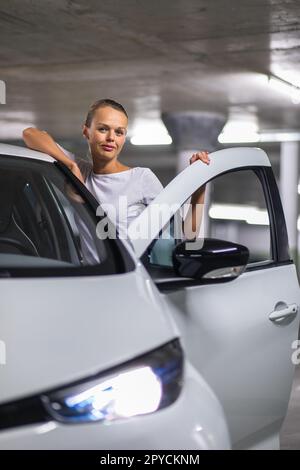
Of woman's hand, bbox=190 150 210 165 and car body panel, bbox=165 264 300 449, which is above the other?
woman's hand, bbox=190 150 210 165

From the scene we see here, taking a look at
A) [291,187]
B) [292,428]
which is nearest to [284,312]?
[292,428]

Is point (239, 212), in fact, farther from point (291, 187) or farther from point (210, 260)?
point (210, 260)

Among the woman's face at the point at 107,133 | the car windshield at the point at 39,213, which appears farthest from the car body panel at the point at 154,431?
the woman's face at the point at 107,133

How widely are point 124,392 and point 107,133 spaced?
161 centimetres

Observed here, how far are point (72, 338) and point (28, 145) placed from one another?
158 cm

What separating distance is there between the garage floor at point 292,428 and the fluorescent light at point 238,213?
120 feet

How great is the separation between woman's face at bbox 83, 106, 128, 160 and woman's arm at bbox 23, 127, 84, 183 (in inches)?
4.5

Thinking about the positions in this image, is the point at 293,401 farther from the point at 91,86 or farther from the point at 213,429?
the point at 91,86

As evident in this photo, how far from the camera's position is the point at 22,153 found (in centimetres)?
312

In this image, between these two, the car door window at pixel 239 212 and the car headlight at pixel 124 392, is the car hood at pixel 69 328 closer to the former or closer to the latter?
the car headlight at pixel 124 392

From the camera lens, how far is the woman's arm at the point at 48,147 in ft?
10.8

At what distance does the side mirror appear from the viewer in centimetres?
276

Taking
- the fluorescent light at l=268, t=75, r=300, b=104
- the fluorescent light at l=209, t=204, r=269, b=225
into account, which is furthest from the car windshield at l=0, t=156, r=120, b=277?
the fluorescent light at l=209, t=204, r=269, b=225

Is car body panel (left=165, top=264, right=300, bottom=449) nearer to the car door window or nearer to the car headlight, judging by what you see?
the car headlight
